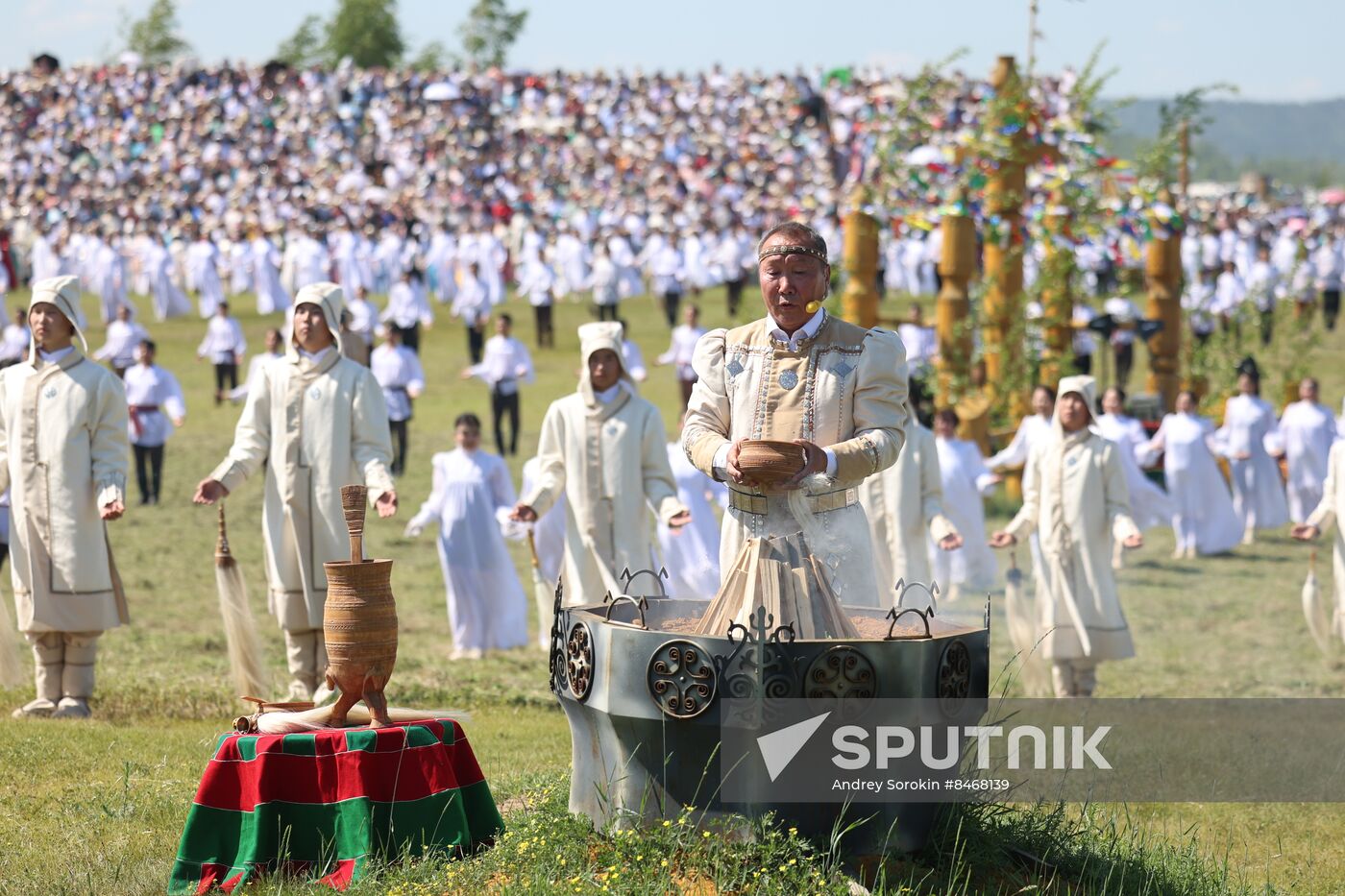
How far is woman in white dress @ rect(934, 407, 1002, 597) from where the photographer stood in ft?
48.3

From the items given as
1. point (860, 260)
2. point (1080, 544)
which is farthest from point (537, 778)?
point (860, 260)

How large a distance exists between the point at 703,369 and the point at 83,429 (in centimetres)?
396

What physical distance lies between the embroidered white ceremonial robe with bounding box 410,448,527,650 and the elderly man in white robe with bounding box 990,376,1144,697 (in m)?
3.67

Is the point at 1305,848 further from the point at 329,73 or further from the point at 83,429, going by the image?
the point at 329,73

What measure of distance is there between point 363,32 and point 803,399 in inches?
2641

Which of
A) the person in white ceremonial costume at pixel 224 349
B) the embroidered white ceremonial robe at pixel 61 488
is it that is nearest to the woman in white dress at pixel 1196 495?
the embroidered white ceremonial robe at pixel 61 488

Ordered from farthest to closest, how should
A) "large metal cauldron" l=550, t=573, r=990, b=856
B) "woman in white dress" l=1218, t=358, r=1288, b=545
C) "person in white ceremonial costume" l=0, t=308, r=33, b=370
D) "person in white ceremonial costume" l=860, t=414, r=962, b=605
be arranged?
"person in white ceremonial costume" l=0, t=308, r=33, b=370
"woman in white dress" l=1218, t=358, r=1288, b=545
"person in white ceremonial costume" l=860, t=414, r=962, b=605
"large metal cauldron" l=550, t=573, r=990, b=856

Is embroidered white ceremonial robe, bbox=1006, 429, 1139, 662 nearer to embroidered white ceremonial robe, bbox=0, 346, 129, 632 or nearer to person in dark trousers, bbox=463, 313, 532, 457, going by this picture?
embroidered white ceremonial robe, bbox=0, 346, 129, 632

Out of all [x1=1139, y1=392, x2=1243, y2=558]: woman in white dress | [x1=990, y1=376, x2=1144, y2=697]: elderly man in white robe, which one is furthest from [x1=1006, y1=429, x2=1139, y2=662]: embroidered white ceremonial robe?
[x1=1139, y1=392, x2=1243, y2=558]: woman in white dress

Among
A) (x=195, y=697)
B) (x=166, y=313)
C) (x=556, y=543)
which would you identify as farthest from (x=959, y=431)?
(x=166, y=313)

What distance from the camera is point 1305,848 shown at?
22.1 feet

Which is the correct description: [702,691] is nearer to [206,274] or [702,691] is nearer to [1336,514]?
[1336,514]

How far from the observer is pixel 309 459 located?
8281 millimetres

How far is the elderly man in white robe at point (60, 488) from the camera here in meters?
8.20
